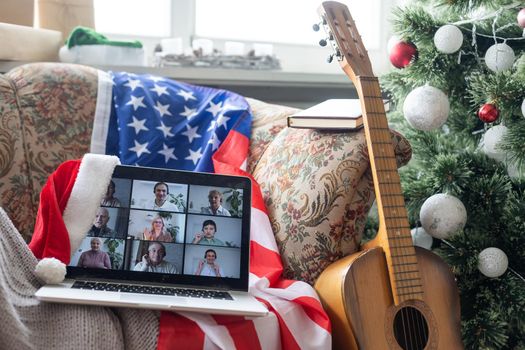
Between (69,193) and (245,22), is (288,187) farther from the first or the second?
(245,22)

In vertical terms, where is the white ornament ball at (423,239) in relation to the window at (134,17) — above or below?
below

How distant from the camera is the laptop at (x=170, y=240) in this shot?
1.34 metres

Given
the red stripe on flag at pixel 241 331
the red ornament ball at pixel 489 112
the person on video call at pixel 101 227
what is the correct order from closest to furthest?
the red stripe on flag at pixel 241 331 < the person on video call at pixel 101 227 < the red ornament ball at pixel 489 112

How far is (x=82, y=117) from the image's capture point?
180 centimetres

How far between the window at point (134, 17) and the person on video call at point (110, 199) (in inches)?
48.3

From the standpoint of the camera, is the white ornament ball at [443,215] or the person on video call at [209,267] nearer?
the person on video call at [209,267]

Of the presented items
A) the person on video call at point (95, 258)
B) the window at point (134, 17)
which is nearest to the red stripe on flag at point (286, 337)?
the person on video call at point (95, 258)

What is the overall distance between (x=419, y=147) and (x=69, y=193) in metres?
0.92

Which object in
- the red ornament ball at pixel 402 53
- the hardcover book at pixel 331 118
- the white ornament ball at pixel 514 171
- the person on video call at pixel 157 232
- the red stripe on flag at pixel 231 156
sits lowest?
the person on video call at pixel 157 232

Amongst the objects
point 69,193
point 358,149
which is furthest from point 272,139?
point 69,193

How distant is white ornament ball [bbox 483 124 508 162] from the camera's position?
1.64m

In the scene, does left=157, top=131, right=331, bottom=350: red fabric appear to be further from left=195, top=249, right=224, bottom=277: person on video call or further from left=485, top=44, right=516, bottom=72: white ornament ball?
left=485, top=44, right=516, bottom=72: white ornament ball

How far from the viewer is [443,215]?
1.64 meters

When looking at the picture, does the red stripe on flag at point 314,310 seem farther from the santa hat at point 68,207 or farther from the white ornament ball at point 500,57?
the white ornament ball at point 500,57
